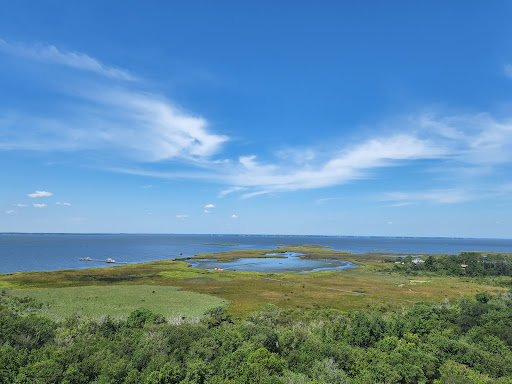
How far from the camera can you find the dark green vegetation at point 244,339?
26.3m

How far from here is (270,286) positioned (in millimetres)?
94062

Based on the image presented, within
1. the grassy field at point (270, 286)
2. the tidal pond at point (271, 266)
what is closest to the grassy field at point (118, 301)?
the grassy field at point (270, 286)

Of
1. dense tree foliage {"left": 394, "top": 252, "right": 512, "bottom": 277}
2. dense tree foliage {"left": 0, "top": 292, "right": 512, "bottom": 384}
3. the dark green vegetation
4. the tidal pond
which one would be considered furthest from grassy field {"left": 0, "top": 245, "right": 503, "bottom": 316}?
dense tree foliage {"left": 0, "top": 292, "right": 512, "bottom": 384}

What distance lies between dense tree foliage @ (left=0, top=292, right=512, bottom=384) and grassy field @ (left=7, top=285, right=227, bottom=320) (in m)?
16.3

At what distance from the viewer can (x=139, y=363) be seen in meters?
28.2

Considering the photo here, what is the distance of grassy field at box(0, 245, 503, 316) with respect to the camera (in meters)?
73.5

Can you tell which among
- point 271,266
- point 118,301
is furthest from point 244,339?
point 271,266

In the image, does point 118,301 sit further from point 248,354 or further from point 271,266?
point 271,266

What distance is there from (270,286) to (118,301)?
153 feet

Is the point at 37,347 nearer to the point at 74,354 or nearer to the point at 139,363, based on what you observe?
the point at 74,354

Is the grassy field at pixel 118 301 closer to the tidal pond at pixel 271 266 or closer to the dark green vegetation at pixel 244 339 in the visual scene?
the dark green vegetation at pixel 244 339

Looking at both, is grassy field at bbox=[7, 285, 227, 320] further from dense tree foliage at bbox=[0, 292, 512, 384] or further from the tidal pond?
the tidal pond

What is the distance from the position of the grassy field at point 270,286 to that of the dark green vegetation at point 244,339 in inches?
38.9

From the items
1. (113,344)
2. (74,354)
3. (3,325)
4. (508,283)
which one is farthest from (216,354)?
(508,283)
